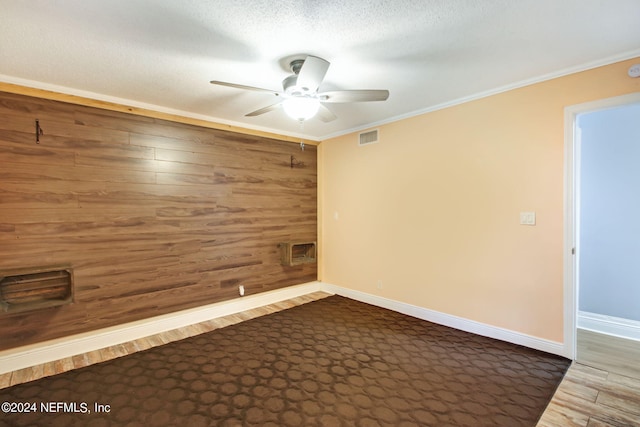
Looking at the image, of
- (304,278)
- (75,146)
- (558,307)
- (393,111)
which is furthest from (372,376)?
(75,146)

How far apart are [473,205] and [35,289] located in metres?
4.39

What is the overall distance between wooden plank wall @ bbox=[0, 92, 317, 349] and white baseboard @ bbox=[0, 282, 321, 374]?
0.26 feet

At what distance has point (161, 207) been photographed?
3.47 meters

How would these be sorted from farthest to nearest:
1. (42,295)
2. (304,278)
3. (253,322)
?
1. (304,278)
2. (253,322)
3. (42,295)

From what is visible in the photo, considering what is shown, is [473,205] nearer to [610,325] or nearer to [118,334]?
[610,325]

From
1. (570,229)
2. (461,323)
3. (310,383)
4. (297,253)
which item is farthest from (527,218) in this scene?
(297,253)

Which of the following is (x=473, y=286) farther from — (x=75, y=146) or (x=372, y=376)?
(x=75, y=146)

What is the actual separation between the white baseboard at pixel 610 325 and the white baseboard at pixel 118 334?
3793 millimetres

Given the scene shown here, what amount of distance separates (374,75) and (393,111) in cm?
114

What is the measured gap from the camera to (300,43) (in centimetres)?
215

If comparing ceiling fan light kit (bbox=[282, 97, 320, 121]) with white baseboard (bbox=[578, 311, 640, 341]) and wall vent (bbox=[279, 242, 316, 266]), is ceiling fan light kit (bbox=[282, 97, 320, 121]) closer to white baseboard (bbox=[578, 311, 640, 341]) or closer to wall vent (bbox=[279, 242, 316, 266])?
wall vent (bbox=[279, 242, 316, 266])

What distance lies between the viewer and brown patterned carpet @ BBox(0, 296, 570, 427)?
2.03 metres

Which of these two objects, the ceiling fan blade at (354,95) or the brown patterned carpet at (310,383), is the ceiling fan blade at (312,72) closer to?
the ceiling fan blade at (354,95)

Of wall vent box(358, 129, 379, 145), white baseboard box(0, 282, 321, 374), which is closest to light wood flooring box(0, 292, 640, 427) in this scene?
white baseboard box(0, 282, 321, 374)
